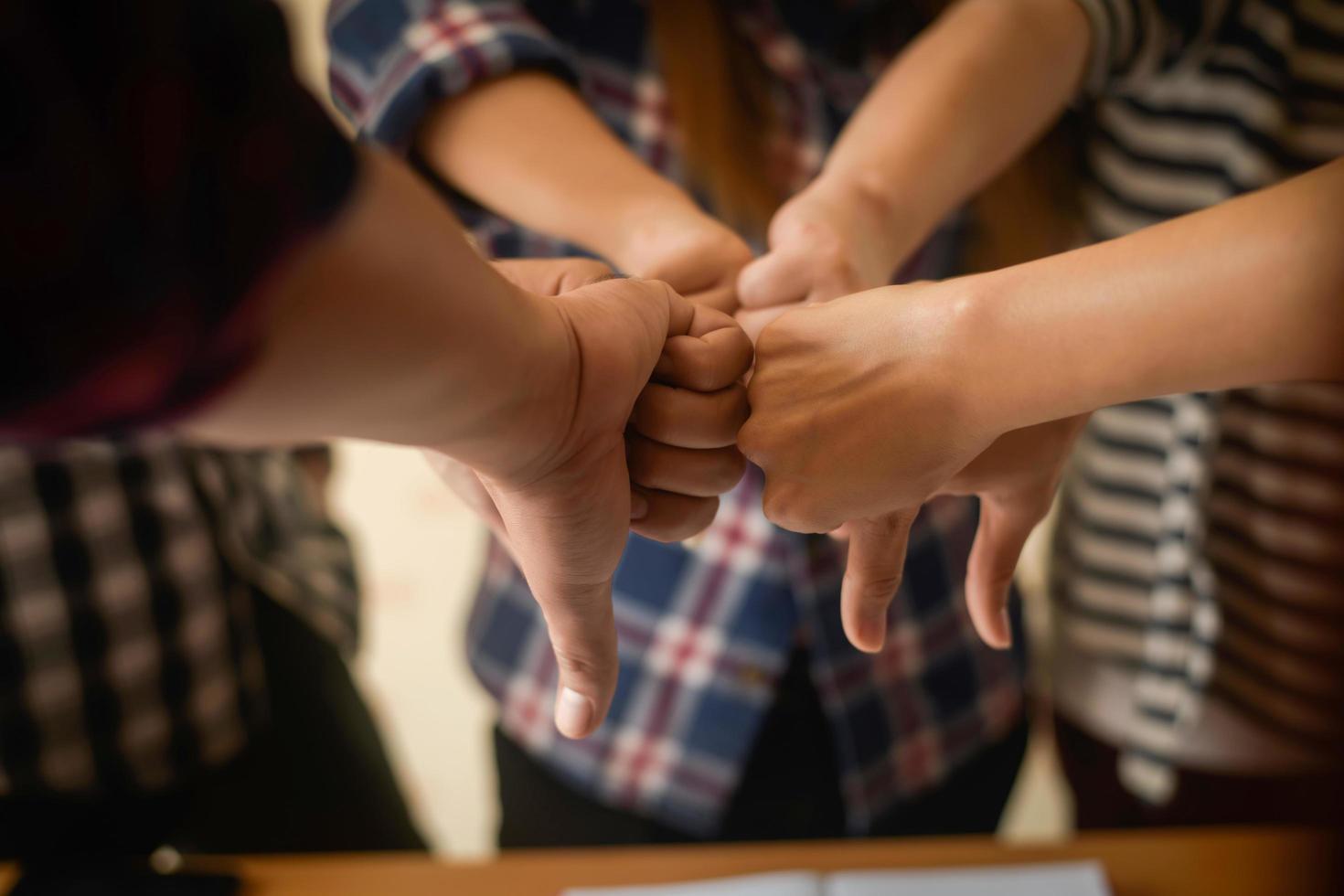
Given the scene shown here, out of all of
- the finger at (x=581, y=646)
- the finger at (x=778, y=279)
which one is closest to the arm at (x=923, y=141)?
the finger at (x=778, y=279)

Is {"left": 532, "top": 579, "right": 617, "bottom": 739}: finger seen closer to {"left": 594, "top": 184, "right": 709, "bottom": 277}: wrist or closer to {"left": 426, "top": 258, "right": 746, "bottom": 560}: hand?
{"left": 426, "top": 258, "right": 746, "bottom": 560}: hand

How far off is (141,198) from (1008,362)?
1.05ft

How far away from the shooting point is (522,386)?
355 mm

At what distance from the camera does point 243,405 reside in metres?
0.27

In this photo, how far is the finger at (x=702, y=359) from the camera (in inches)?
Answer: 17.9

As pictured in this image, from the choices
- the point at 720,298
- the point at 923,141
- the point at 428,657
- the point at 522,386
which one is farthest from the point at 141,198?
the point at 428,657

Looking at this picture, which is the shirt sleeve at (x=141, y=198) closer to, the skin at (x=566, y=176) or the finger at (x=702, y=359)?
the finger at (x=702, y=359)

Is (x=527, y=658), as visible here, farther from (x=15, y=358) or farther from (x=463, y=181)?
(x=15, y=358)

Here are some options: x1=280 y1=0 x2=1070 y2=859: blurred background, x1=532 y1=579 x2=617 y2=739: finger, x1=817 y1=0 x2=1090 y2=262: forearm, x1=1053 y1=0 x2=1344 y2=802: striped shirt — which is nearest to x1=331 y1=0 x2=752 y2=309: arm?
x1=817 y1=0 x2=1090 y2=262: forearm

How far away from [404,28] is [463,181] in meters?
0.10

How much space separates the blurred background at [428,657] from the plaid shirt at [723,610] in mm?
629

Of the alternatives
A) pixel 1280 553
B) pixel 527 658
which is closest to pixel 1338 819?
pixel 1280 553

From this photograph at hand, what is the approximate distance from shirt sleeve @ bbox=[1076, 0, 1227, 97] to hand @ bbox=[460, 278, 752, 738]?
0.36m

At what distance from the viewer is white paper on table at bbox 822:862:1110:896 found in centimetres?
62
